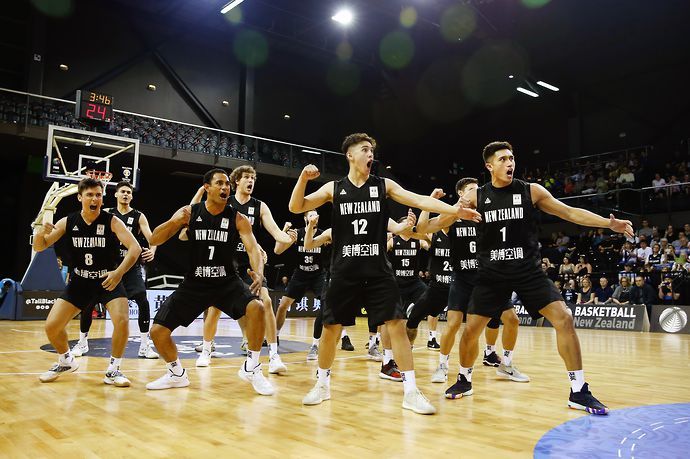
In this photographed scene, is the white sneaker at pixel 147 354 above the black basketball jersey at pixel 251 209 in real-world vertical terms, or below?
below

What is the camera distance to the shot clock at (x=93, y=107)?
16000 millimetres

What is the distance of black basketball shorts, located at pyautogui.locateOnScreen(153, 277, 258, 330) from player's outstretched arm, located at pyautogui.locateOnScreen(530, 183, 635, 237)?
2.74m

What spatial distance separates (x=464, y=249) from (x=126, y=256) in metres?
3.66

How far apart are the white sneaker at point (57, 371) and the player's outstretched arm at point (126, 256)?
1.15m

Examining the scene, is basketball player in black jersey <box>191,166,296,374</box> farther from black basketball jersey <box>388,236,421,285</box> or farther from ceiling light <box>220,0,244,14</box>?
ceiling light <box>220,0,244,14</box>

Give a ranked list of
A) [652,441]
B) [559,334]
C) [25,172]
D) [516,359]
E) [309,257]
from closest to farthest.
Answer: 1. [652,441]
2. [559,334]
3. [516,359]
4. [309,257]
5. [25,172]

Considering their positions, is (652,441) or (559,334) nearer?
(652,441)

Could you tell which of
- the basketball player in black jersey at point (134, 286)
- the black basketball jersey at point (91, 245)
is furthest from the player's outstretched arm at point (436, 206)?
the basketball player in black jersey at point (134, 286)

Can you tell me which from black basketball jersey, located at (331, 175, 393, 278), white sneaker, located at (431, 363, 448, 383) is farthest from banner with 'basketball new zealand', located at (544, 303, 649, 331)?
black basketball jersey, located at (331, 175, 393, 278)

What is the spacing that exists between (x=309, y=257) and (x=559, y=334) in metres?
4.67

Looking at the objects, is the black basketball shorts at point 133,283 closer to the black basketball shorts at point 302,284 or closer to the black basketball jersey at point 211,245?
the black basketball shorts at point 302,284

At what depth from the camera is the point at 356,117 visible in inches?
1091

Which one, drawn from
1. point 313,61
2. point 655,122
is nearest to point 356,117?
point 313,61

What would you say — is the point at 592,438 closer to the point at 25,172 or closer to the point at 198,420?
the point at 198,420
